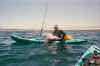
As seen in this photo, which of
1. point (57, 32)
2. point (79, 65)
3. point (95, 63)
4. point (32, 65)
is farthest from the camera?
point (57, 32)

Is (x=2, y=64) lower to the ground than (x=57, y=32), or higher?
lower

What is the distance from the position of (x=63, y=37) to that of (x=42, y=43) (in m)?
2.74

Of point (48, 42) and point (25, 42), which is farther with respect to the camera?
point (25, 42)

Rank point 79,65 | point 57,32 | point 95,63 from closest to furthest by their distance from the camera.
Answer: point 95,63
point 79,65
point 57,32

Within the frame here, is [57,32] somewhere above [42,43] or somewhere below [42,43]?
above

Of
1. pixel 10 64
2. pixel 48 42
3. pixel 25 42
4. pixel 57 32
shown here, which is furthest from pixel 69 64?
pixel 25 42

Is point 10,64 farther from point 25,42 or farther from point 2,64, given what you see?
point 25,42

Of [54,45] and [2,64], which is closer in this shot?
[2,64]

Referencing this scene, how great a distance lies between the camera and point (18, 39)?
14.1 meters

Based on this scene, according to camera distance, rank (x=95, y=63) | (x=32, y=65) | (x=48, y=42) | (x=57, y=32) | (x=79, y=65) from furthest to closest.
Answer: (x=57, y=32), (x=48, y=42), (x=32, y=65), (x=79, y=65), (x=95, y=63)

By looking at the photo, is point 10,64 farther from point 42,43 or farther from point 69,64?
point 42,43

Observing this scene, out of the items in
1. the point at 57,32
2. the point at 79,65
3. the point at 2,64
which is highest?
the point at 57,32

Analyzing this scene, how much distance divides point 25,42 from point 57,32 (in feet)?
14.1

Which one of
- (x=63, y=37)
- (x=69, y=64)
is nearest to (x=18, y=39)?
(x=63, y=37)
